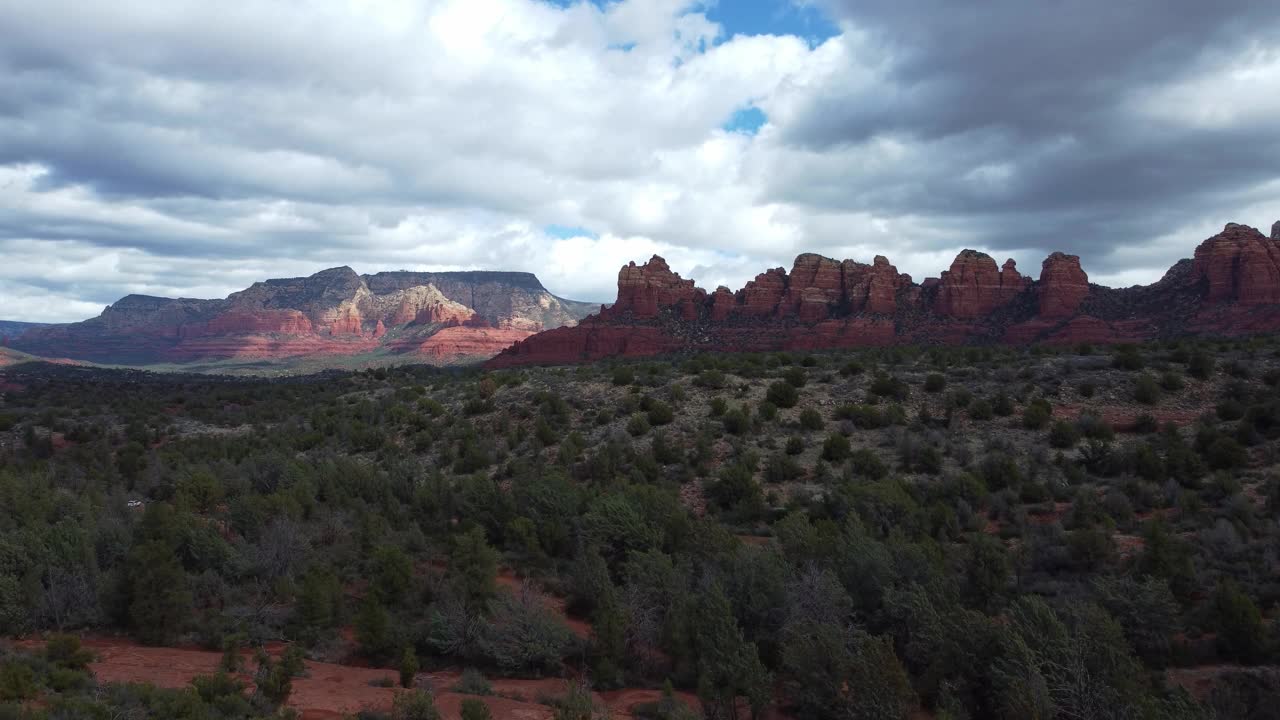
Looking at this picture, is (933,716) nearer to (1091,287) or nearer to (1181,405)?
(1181,405)

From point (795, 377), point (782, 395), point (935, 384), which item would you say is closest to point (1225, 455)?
point (935, 384)

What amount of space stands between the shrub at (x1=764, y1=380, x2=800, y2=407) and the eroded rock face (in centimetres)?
7327

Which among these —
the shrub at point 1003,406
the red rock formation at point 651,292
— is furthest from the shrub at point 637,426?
the red rock formation at point 651,292

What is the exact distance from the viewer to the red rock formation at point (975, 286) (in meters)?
96.1

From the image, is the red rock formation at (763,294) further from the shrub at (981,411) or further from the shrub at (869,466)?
the shrub at (869,466)

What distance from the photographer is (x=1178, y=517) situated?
16.2 meters

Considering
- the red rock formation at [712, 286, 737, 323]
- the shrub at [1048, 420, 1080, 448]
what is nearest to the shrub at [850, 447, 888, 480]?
the shrub at [1048, 420, 1080, 448]

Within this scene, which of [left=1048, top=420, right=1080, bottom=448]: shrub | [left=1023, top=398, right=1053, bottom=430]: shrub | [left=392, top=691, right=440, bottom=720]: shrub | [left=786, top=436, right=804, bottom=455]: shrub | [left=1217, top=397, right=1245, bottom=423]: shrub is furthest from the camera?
[left=1023, top=398, right=1053, bottom=430]: shrub

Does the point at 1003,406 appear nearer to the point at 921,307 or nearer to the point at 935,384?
the point at 935,384

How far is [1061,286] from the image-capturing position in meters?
91.7

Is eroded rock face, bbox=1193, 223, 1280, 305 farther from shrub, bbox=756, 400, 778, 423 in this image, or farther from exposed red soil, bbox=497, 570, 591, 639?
exposed red soil, bbox=497, 570, 591, 639

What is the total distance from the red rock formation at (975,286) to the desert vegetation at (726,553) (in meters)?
68.3

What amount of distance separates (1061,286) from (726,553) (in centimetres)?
9309

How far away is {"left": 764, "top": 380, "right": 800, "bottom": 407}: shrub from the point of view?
30.0m
